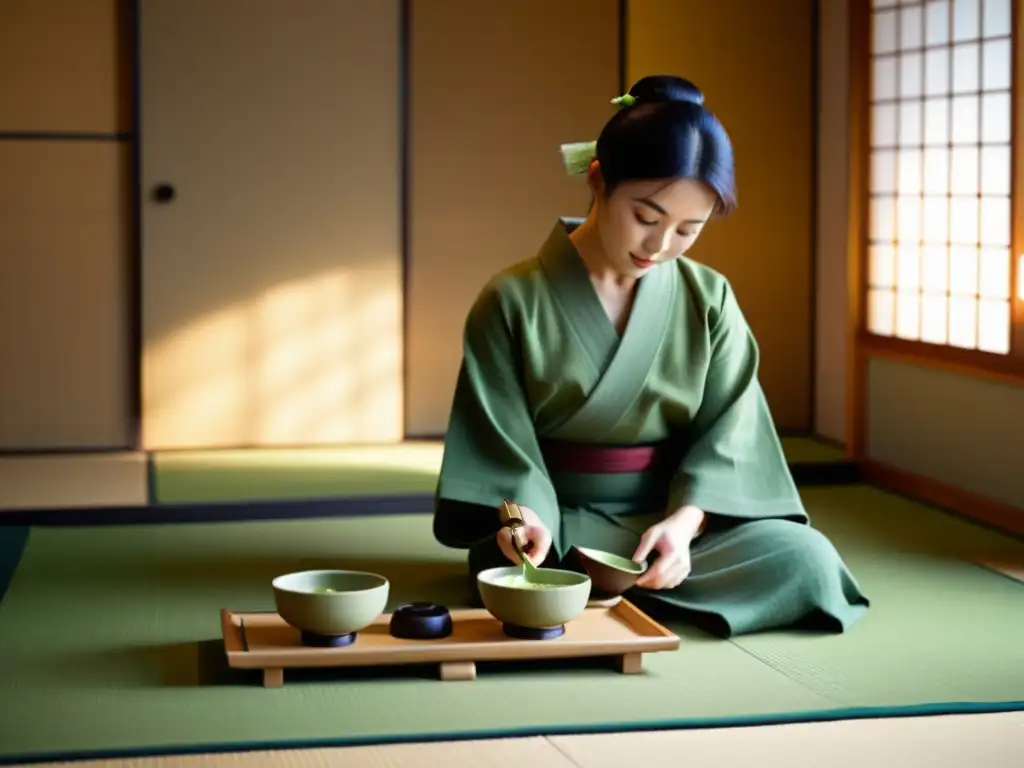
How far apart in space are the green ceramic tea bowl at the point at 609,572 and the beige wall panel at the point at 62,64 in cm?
330

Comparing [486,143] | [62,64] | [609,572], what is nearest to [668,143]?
[609,572]

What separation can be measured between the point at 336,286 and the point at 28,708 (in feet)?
11.6

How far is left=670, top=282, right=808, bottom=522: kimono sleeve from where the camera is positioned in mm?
3949

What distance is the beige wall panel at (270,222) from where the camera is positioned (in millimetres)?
6277

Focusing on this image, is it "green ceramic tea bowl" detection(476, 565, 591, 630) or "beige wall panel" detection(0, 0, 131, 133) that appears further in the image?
"beige wall panel" detection(0, 0, 131, 133)

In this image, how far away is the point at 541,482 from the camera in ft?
12.9

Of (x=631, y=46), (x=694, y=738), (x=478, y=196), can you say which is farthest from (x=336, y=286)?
(x=694, y=738)

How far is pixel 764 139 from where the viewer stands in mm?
6734

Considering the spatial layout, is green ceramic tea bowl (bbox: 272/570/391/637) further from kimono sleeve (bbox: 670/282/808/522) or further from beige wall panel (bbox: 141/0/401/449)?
beige wall panel (bbox: 141/0/401/449)

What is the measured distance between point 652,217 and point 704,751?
1308 mm

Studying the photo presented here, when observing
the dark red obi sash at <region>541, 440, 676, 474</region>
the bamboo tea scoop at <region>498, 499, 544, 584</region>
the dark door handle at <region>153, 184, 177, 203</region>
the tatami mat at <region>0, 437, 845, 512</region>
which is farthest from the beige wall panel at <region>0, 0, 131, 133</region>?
the bamboo tea scoop at <region>498, 499, 544, 584</region>

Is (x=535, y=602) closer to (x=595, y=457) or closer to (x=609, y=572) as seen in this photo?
(x=609, y=572)

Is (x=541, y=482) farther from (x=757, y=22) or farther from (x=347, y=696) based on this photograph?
(x=757, y=22)

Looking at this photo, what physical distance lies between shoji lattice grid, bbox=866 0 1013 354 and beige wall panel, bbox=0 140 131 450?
2799mm
